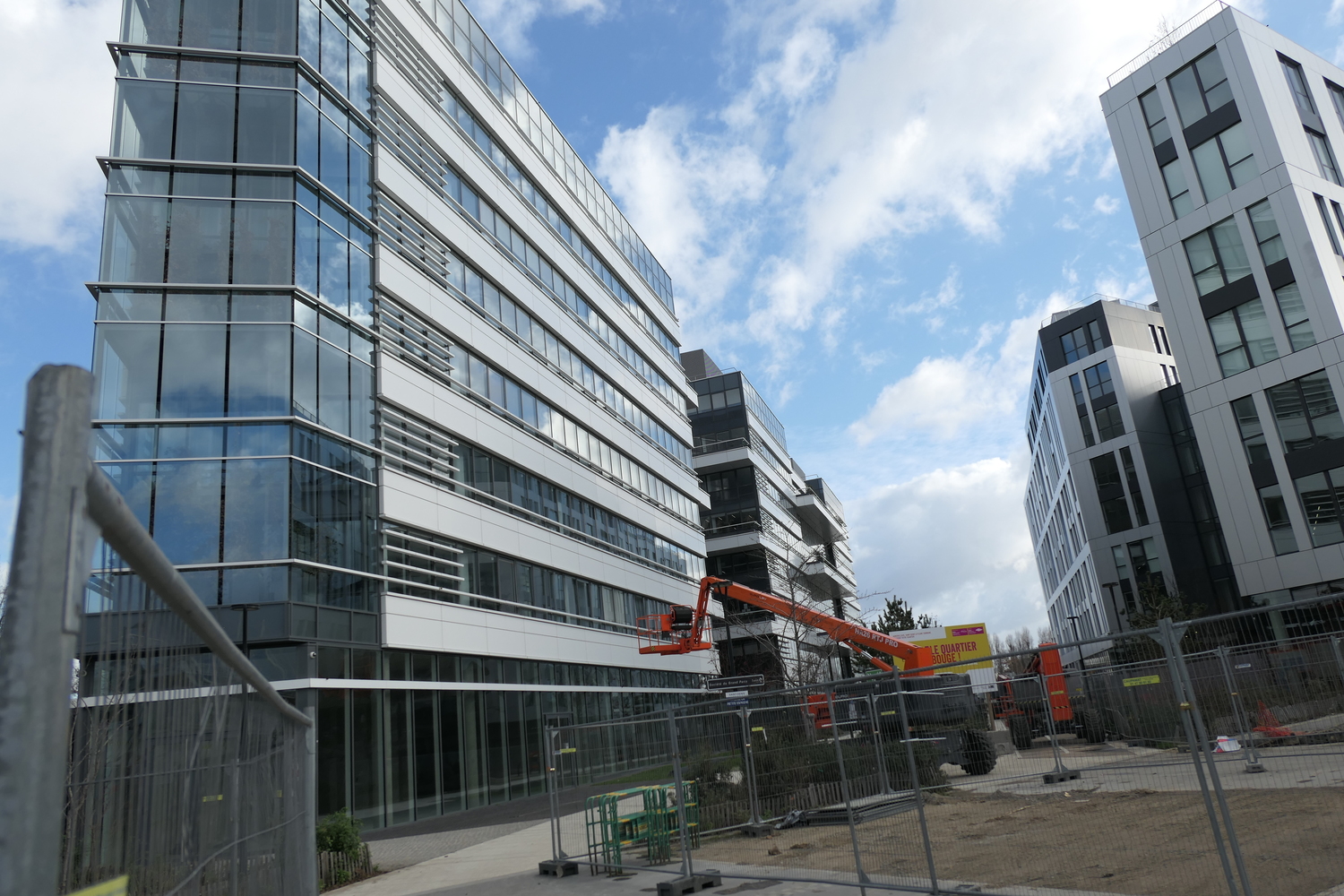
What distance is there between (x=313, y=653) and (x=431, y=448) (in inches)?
282

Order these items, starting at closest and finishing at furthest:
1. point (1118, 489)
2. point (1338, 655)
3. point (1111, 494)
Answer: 1. point (1338, 655)
2. point (1118, 489)
3. point (1111, 494)

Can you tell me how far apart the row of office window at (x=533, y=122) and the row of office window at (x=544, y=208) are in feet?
5.63

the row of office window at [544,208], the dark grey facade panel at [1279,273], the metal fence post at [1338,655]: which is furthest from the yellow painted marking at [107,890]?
the dark grey facade panel at [1279,273]

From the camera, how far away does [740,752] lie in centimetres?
1388

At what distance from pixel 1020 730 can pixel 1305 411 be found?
26.4 metres

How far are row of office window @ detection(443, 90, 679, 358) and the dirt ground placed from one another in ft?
78.8

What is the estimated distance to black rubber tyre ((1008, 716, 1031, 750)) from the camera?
39.2 ft

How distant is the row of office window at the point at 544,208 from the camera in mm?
29453

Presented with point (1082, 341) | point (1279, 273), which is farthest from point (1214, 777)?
point (1082, 341)

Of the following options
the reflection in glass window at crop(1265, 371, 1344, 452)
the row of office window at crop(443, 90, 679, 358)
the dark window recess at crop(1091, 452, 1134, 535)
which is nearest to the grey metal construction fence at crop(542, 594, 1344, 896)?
the row of office window at crop(443, 90, 679, 358)

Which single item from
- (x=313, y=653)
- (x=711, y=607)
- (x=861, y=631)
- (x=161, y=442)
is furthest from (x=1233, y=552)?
(x=161, y=442)

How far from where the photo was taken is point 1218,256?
1347 inches

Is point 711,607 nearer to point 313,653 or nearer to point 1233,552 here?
point 1233,552

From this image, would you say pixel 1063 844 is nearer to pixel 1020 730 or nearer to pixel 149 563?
pixel 1020 730
